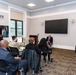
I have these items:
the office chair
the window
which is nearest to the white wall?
the window

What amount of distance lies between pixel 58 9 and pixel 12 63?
653 cm

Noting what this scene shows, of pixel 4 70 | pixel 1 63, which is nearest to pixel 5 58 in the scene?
pixel 1 63

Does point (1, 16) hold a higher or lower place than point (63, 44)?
higher

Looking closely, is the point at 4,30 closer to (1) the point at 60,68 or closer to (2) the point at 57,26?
(2) the point at 57,26

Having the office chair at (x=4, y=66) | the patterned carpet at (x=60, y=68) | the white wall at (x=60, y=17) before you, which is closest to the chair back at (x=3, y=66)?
the office chair at (x=4, y=66)

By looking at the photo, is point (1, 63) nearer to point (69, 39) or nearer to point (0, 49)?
point (0, 49)

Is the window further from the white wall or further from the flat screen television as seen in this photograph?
the flat screen television

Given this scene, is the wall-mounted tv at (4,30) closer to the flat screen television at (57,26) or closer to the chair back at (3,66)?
the flat screen television at (57,26)

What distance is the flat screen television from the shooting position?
7.19 m

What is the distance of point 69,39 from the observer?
713 cm

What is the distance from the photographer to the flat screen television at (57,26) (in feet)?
23.6

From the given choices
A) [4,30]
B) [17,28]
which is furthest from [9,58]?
[17,28]

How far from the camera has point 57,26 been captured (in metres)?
7.53

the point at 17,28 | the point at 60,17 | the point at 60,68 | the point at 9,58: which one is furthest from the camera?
the point at 17,28
